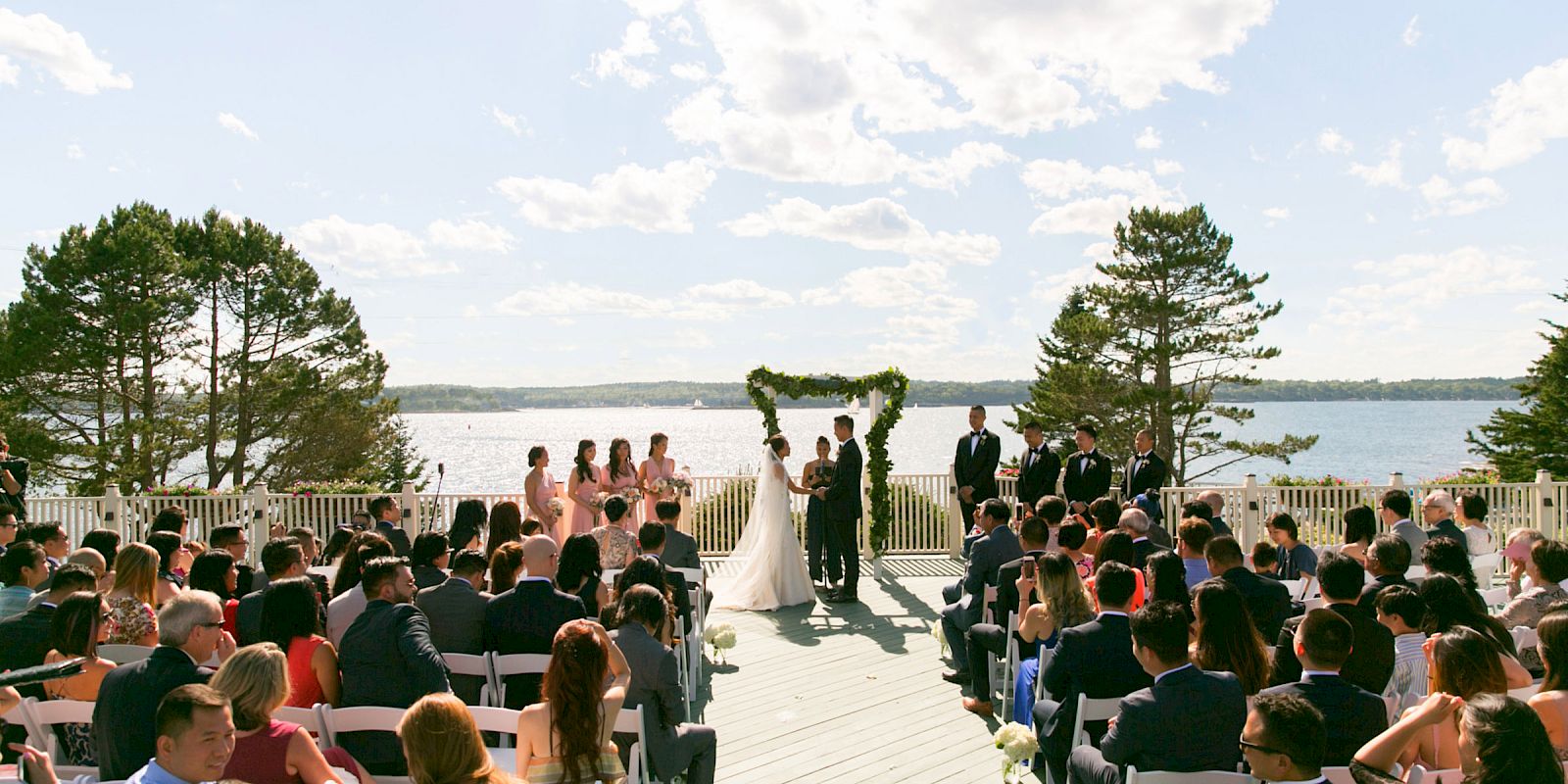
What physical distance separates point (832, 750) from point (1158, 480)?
5305 mm

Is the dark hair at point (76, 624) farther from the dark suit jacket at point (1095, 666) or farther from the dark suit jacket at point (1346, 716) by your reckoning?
the dark suit jacket at point (1346, 716)

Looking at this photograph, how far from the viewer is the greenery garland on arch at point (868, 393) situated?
1066 centimetres

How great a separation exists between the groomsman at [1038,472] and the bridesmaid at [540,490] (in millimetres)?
4748

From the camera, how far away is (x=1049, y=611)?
15.6 feet

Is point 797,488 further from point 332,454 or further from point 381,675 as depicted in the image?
point 332,454

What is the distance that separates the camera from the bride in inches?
359

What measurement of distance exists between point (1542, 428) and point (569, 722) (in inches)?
1190

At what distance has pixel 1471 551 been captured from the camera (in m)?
6.86

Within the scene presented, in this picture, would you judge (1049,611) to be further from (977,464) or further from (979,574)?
(977,464)

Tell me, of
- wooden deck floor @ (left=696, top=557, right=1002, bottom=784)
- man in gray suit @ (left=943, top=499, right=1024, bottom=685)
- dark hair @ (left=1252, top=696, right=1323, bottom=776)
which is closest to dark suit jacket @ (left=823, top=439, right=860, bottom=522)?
wooden deck floor @ (left=696, top=557, right=1002, bottom=784)

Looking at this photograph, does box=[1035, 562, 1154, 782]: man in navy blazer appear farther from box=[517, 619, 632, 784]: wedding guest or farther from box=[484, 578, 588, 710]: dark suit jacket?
box=[484, 578, 588, 710]: dark suit jacket

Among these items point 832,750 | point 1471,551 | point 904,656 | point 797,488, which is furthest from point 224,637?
point 1471,551

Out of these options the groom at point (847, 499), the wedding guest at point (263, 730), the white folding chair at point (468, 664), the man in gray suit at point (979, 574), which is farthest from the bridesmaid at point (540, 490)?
the wedding guest at point (263, 730)

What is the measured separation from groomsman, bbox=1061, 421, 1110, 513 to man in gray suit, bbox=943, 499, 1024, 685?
117 inches
